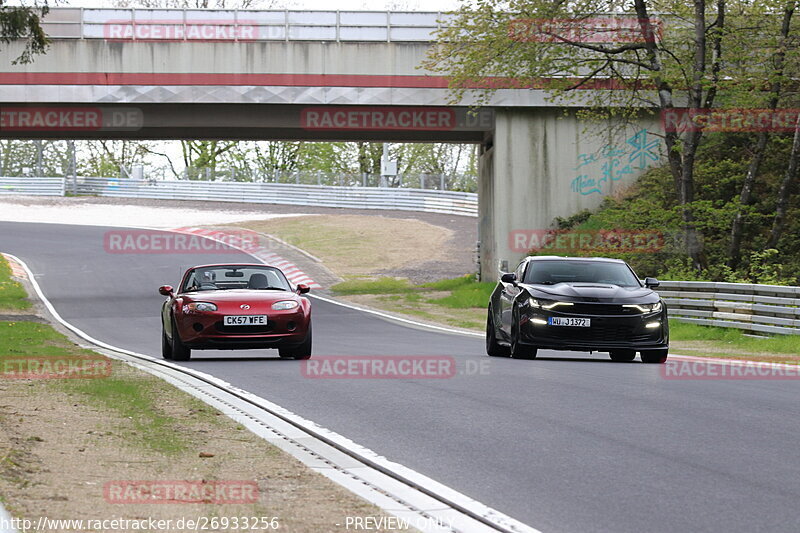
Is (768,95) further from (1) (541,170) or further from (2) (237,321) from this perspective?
(2) (237,321)

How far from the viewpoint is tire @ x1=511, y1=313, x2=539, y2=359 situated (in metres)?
16.1

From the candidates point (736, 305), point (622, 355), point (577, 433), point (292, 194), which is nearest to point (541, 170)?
point (736, 305)

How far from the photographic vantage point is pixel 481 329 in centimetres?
2673

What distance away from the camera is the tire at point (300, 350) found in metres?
16.6

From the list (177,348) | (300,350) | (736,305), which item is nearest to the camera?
(177,348)

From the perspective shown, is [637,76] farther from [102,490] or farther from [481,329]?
[102,490]

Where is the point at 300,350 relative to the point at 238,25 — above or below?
below

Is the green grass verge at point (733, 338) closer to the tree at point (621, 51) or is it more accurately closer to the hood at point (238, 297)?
the tree at point (621, 51)

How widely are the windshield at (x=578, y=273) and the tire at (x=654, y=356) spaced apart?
1.00m

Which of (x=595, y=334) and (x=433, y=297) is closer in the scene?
(x=595, y=334)

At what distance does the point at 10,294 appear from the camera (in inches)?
1417

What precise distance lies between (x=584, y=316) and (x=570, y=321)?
0.20 metres

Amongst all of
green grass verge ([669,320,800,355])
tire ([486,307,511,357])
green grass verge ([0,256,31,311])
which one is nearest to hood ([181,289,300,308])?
tire ([486,307,511,357])

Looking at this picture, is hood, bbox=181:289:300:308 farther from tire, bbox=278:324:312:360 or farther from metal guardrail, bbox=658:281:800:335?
metal guardrail, bbox=658:281:800:335
